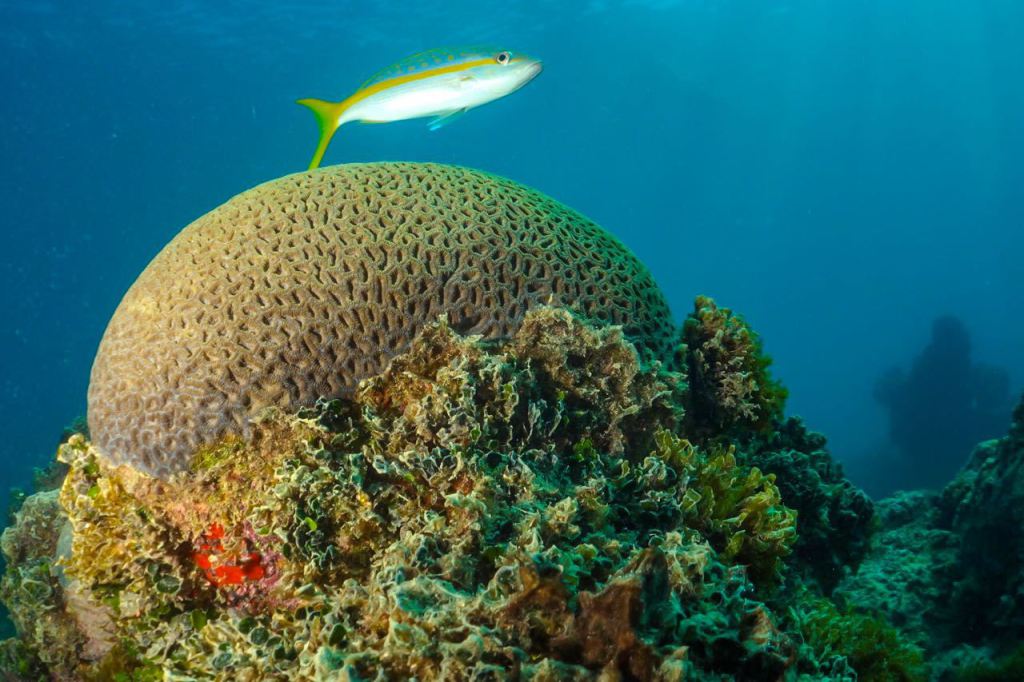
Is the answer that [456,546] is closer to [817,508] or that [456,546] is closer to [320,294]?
[320,294]

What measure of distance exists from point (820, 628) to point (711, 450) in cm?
124

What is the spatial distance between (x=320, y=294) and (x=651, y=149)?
12611 cm

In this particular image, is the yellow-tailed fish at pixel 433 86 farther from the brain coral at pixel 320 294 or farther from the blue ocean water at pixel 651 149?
the blue ocean water at pixel 651 149

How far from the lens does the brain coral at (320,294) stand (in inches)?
142

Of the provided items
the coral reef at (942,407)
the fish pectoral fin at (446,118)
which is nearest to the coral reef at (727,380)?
the fish pectoral fin at (446,118)

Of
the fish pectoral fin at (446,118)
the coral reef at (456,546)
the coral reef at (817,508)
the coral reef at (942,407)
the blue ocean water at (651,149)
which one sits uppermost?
the blue ocean water at (651,149)

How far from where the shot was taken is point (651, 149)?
12038 centimetres

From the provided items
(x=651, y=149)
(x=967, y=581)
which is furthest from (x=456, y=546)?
(x=651, y=149)

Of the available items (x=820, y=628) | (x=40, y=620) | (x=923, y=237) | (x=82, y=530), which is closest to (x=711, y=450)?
(x=820, y=628)

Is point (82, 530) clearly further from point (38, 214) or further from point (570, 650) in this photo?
point (38, 214)

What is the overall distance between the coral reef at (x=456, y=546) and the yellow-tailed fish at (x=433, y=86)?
2242mm

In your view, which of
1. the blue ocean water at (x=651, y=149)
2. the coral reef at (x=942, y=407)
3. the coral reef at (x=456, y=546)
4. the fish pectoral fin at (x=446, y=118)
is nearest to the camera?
the coral reef at (x=456, y=546)

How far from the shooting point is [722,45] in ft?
247

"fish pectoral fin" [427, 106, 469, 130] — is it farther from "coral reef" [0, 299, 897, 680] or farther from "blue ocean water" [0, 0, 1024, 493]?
"blue ocean water" [0, 0, 1024, 493]
